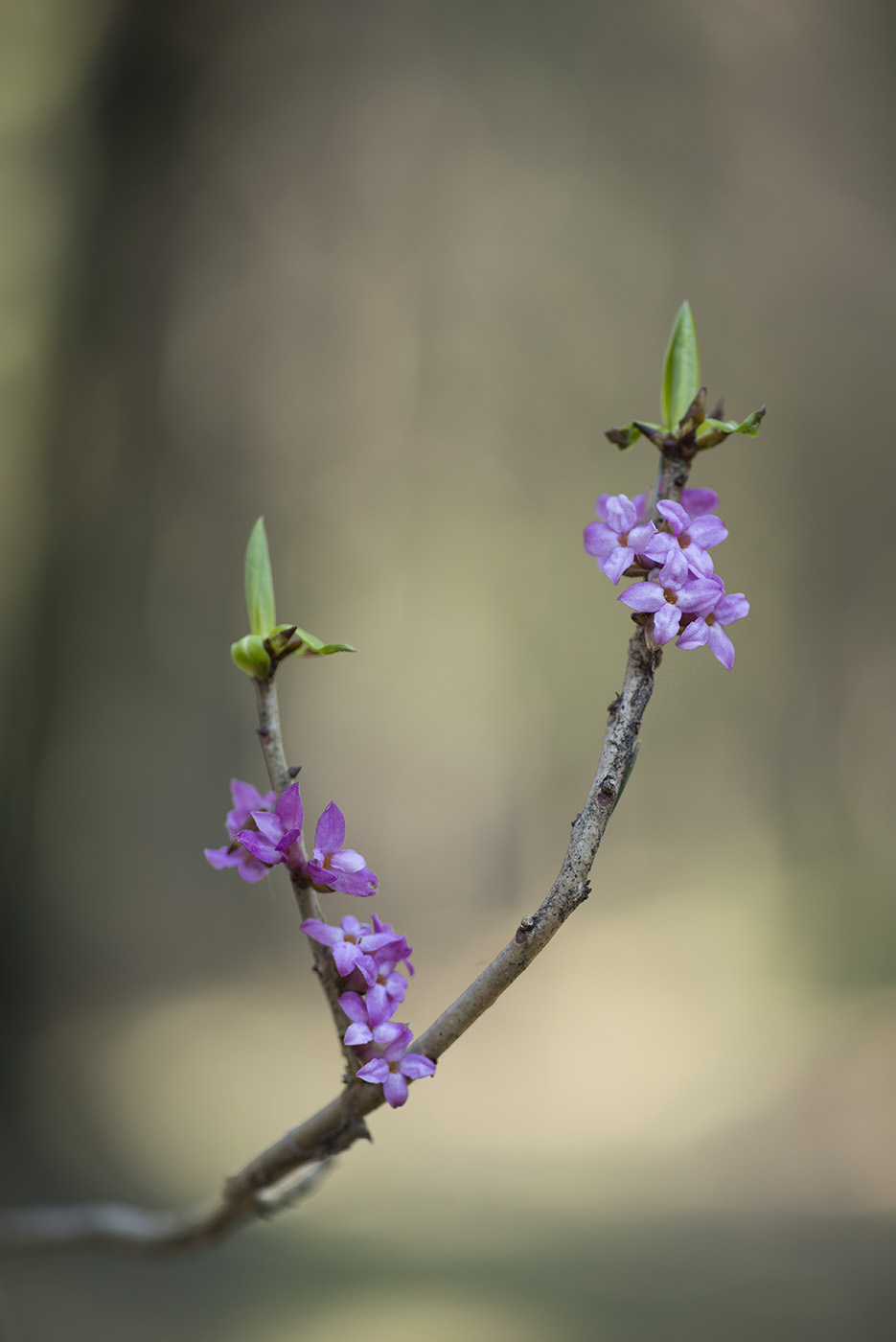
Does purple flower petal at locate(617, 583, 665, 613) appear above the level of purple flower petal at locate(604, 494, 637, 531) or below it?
below

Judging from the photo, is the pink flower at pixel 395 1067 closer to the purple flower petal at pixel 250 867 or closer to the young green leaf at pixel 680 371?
the purple flower petal at pixel 250 867

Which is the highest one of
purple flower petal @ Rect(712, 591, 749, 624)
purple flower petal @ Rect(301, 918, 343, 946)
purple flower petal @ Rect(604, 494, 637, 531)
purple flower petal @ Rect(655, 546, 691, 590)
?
purple flower petal @ Rect(604, 494, 637, 531)

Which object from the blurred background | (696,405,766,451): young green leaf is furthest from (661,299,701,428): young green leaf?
the blurred background

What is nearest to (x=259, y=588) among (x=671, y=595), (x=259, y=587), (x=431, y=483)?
(x=259, y=587)

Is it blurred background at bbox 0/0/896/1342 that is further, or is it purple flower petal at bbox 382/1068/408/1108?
blurred background at bbox 0/0/896/1342

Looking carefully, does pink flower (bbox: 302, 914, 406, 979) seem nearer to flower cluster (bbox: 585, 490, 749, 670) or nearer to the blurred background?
flower cluster (bbox: 585, 490, 749, 670)

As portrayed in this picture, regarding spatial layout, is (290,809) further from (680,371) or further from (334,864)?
(680,371)
